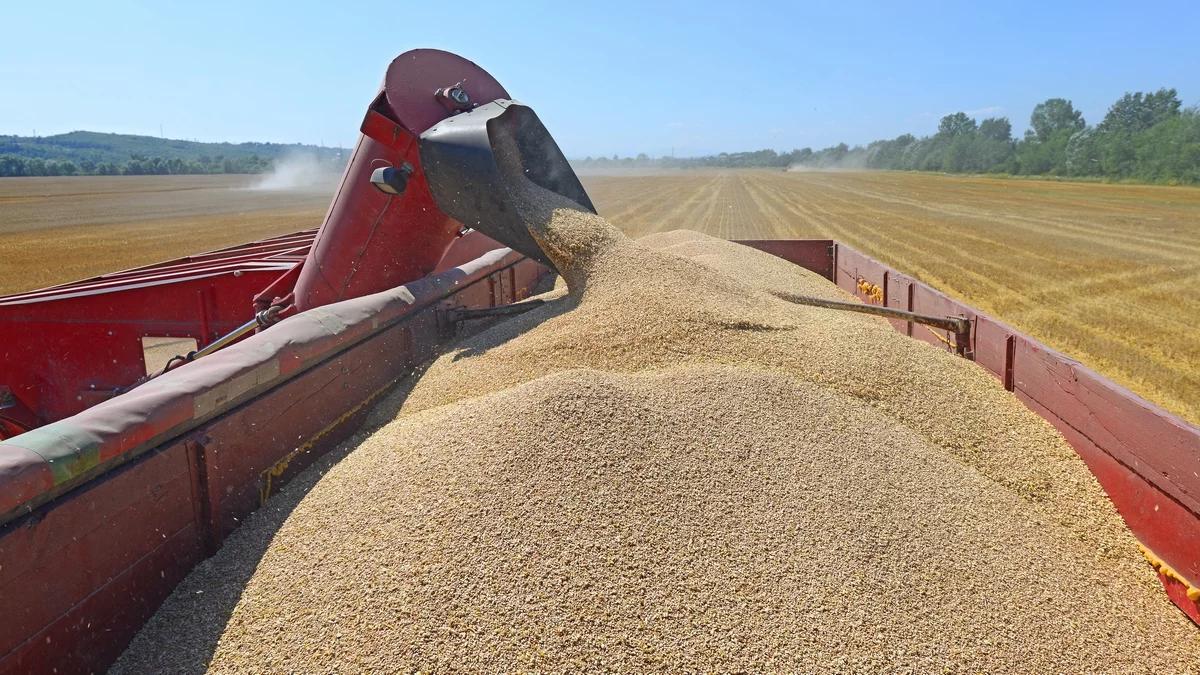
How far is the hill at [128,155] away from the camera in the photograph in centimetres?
6544

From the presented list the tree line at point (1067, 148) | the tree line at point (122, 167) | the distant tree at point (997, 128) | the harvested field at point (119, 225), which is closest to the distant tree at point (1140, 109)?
the tree line at point (1067, 148)

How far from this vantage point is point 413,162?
3.98 meters

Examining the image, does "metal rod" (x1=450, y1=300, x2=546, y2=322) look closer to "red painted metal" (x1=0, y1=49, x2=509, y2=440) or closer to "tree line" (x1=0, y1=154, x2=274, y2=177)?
"red painted metal" (x1=0, y1=49, x2=509, y2=440)

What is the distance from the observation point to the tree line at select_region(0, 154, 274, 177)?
61.3 meters

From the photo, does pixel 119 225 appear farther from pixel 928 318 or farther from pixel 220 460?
pixel 928 318

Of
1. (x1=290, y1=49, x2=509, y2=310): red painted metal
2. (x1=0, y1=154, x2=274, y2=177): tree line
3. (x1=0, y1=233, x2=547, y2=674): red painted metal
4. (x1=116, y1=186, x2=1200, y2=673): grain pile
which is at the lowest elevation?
(x1=116, y1=186, x2=1200, y2=673): grain pile

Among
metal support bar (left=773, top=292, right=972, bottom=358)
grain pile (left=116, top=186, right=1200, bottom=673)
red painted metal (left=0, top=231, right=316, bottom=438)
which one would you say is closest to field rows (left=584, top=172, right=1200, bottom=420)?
metal support bar (left=773, top=292, right=972, bottom=358)

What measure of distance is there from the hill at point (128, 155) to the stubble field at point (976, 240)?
35.3 m

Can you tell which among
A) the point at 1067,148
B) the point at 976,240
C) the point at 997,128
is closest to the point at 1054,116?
the point at 997,128

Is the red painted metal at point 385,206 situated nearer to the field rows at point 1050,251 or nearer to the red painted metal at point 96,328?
the red painted metal at point 96,328

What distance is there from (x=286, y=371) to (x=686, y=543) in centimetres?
139

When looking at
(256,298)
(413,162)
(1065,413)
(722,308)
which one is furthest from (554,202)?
(1065,413)

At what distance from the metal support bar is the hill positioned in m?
70.7

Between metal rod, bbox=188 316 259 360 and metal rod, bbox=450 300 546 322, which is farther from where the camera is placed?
metal rod, bbox=450 300 546 322
